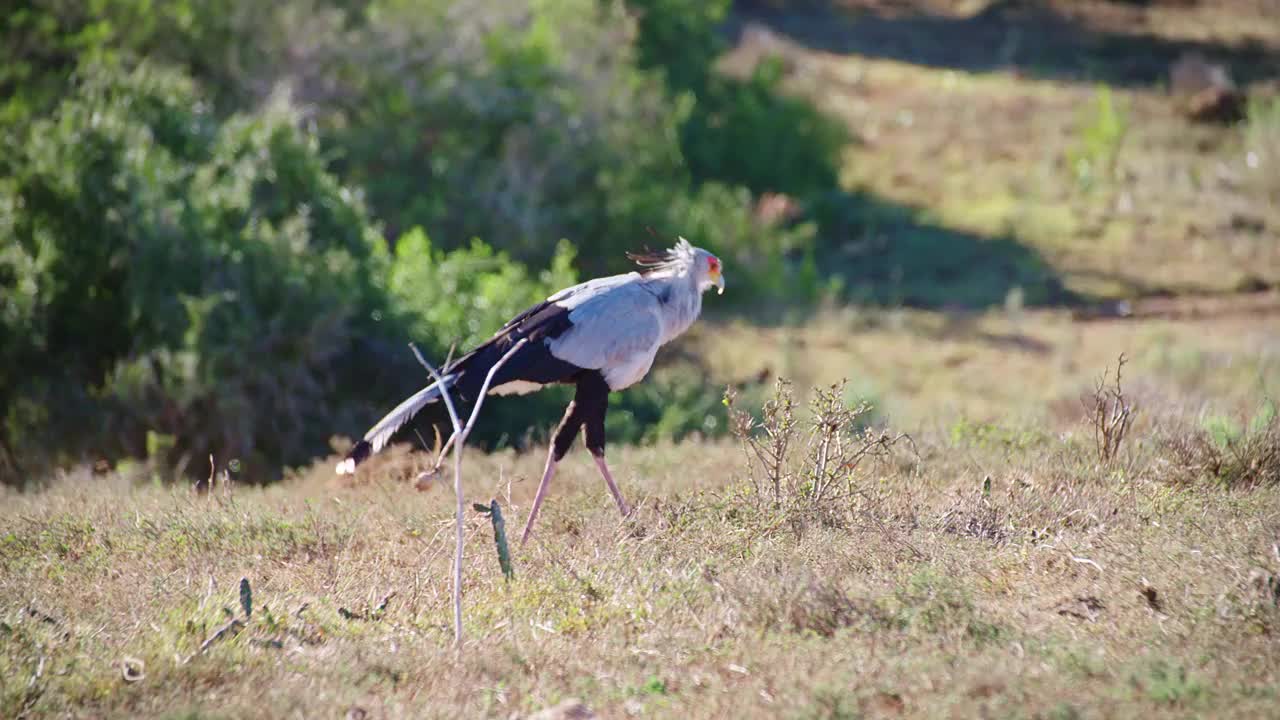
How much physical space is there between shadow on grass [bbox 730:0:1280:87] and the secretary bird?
21359 mm

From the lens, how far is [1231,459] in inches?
239

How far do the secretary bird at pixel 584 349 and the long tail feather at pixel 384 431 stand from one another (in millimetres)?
21

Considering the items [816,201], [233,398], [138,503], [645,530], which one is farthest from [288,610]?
[816,201]

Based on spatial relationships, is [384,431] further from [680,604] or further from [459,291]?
[459,291]

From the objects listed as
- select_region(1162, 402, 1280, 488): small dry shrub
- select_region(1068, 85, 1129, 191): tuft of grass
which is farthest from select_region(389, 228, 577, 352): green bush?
select_region(1068, 85, 1129, 191): tuft of grass

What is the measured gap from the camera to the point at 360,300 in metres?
10.0

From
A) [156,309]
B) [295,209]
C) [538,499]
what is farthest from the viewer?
[295,209]

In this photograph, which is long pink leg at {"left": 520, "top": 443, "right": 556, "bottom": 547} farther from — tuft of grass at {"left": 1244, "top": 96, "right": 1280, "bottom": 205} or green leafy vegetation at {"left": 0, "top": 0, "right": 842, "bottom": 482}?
tuft of grass at {"left": 1244, "top": 96, "right": 1280, "bottom": 205}

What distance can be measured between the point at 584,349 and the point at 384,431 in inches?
38.5

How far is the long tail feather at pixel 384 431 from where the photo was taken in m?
5.25

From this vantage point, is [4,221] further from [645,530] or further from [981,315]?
[981,315]

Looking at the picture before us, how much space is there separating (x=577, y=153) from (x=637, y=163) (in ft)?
4.27

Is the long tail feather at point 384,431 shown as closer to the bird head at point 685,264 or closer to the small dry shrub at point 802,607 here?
the bird head at point 685,264

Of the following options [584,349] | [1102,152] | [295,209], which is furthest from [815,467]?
[1102,152]
